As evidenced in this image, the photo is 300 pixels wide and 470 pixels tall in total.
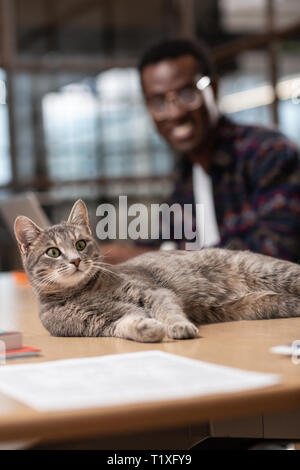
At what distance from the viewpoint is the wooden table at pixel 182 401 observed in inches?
28.6

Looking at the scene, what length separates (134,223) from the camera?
4.37 ft

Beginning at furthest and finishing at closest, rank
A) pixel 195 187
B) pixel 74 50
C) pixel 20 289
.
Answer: pixel 74 50 → pixel 20 289 → pixel 195 187

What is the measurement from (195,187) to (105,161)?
11.7 feet

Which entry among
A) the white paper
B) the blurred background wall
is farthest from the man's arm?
the blurred background wall

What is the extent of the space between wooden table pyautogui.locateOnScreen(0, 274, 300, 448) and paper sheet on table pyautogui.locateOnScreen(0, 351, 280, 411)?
21 mm

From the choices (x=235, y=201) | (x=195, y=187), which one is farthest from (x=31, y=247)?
(x=195, y=187)

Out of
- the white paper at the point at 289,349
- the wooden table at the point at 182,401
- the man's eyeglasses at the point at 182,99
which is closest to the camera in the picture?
the wooden table at the point at 182,401

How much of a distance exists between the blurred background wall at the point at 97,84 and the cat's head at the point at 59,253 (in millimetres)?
3898

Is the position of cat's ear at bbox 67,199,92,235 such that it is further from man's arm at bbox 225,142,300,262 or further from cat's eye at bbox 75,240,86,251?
man's arm at bbox 225,142,300,262

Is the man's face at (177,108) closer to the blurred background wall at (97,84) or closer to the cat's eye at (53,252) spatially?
the cat's eye at (53,252)

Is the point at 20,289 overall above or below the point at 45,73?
below

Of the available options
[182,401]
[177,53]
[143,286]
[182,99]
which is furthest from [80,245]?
[177,53]

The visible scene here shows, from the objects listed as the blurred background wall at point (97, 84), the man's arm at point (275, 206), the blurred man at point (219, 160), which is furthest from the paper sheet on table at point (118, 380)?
the blurred background wall at point (97, 84)
